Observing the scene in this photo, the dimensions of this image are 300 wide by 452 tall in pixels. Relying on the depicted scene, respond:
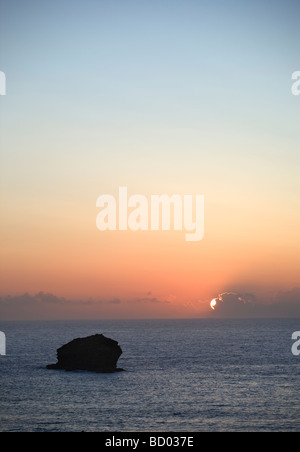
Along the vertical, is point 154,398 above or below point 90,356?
below

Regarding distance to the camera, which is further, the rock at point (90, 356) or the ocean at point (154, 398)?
the rock at point (90, 356)

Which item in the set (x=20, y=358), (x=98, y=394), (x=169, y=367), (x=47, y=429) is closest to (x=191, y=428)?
(x=47, y=429)

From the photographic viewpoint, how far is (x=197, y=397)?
96.3 meters

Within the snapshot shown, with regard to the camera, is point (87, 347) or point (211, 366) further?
point (211, 366)

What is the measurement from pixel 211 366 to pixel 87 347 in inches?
1485

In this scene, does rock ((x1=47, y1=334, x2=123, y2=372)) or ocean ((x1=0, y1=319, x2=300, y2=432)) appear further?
rock ((x1=47, y1=334, x2=123, y2=372))

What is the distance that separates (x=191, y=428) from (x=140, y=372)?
195 ft
